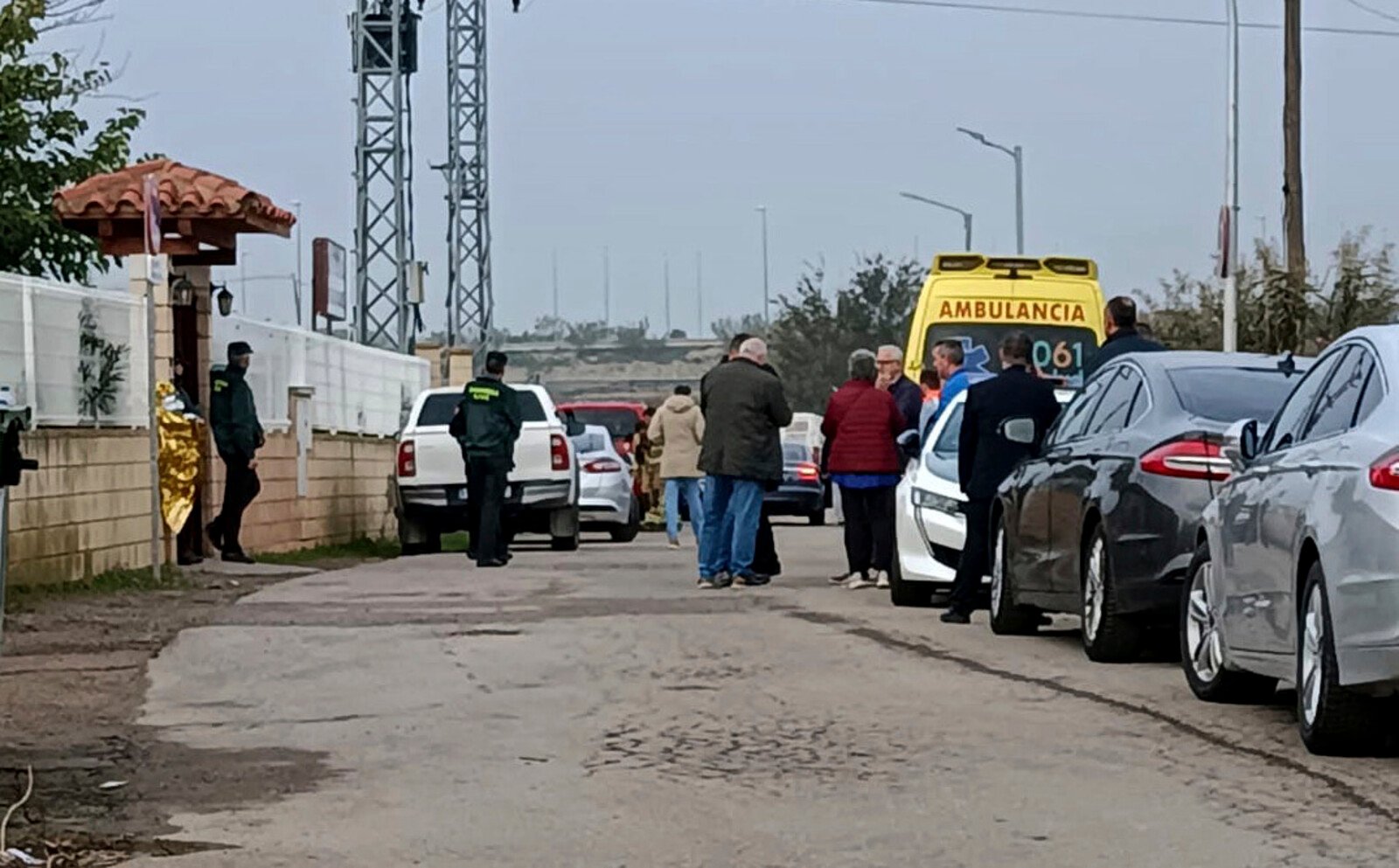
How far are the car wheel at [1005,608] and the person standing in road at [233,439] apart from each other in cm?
915

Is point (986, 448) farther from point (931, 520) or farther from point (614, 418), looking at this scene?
point (614, 418)

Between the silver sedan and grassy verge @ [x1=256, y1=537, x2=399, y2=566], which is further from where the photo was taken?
grassy verge @ [x1=256, y1=537, x2=399, y2=566]

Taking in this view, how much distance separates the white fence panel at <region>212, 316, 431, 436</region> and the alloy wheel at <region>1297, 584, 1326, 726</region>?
1621 cm

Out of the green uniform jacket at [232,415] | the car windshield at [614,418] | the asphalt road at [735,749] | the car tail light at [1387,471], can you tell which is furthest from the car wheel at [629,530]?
the car tail light at [1387,471]

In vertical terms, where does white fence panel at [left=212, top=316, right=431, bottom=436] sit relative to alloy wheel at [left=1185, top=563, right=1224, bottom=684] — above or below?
above

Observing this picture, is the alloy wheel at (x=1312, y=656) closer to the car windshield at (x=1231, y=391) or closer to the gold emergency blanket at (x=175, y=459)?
the car windshield at (x=1231, y=391)

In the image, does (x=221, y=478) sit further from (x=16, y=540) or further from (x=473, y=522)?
(x=16, y=540)

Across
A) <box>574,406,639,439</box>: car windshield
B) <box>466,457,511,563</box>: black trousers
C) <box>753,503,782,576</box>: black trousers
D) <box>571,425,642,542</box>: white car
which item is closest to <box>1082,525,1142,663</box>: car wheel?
<box>753,503,782,576</box>: black trousers

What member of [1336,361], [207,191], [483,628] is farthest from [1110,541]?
[207,191]

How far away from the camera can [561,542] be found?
27.7m

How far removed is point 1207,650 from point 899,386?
927cm

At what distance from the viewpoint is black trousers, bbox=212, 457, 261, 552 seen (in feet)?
74.6

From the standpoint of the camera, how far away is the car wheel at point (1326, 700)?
9039 millimetres

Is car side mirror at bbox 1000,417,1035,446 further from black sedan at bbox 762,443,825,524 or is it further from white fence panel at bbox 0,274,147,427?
black sedan at bbox 762,443,825,524
